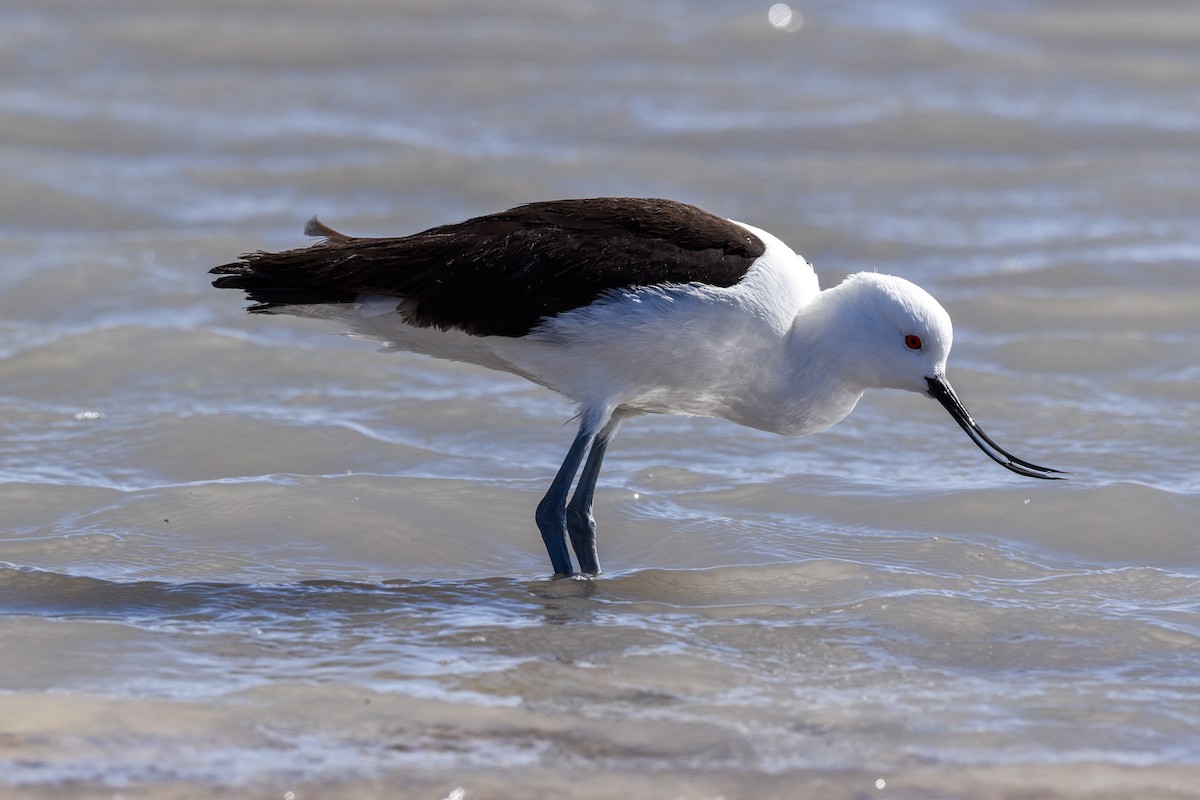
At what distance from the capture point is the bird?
20.2ft

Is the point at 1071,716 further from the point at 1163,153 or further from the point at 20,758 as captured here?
the point at 1163,153

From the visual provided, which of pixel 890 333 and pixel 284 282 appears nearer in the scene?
pixel 284 282

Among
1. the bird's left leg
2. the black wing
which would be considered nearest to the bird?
the black wing

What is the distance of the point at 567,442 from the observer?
8523 millimetres

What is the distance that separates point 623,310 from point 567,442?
8.04 feet

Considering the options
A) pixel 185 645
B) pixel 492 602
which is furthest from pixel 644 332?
pixel 185 645

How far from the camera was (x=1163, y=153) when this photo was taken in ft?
46.4

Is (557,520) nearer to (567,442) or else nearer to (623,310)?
(623,310)

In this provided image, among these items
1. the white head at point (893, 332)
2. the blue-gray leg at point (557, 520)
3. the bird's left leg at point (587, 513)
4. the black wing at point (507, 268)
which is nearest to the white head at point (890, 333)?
the white head at point (893, 332)

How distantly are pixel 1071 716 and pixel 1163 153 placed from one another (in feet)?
33.7

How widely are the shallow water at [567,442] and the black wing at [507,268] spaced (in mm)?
1108

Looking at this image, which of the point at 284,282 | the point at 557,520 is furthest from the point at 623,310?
the point at 284,282

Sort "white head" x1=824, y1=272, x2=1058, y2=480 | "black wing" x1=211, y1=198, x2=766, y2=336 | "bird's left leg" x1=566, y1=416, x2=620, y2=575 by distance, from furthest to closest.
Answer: "bird's left leg" x1=566, y1=416, x2=620, y2=575 → "white head" x1=824, y1=272, x2=1058, y2=480 → "black wing" x1=211, y1=198, x2=766, y2=336

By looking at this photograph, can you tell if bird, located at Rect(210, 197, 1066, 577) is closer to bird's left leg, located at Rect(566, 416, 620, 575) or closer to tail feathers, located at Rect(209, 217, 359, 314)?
tail feathers, located at Rect(209, 217, 359, 314)
